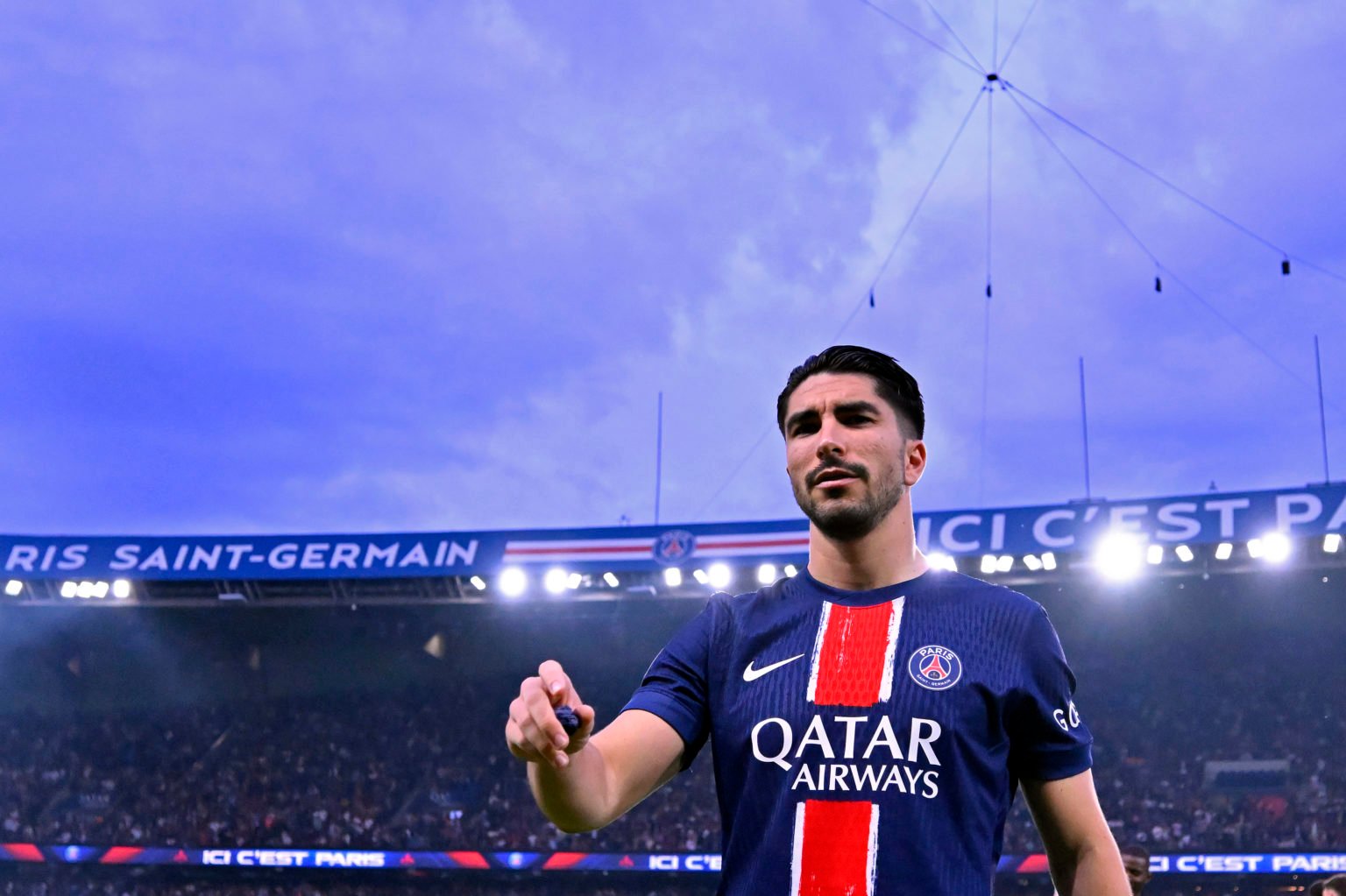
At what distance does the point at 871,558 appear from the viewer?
2711mm

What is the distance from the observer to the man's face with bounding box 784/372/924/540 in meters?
2.62

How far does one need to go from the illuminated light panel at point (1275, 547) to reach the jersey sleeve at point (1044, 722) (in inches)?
979

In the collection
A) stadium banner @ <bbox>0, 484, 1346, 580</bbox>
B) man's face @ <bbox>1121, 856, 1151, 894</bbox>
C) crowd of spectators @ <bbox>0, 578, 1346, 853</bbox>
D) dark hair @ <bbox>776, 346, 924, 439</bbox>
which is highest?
stadium banner @ <bbox>0, 484, 1346, 580</bbox>

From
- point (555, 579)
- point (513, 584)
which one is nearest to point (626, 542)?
point (555, 579)

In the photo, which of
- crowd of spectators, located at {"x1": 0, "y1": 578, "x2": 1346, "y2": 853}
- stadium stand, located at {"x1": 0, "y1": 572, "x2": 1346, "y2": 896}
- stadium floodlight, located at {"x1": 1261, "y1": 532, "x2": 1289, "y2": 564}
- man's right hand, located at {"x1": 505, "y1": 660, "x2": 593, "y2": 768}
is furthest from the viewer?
stadium stand, located at {"x1": 0, "y1": 572, "x2": 1346, "y2": 896}

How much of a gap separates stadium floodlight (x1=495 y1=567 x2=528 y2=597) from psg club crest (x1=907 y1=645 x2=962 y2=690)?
2744cm

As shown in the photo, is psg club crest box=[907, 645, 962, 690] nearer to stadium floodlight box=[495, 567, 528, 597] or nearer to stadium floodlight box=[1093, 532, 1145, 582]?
stadium floodlight box=[1093, 532, 1145, 582]

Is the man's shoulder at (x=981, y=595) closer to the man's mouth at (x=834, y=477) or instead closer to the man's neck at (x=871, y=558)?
the man's neck at (x=871, y=558)

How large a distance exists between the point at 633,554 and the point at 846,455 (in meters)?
26.5

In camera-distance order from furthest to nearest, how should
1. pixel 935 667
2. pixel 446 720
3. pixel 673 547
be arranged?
pixel 446 720, pixel 673 547, pixel 935 667

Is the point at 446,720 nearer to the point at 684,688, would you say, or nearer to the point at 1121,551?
the point at 1121,551

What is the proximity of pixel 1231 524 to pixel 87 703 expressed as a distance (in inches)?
1207

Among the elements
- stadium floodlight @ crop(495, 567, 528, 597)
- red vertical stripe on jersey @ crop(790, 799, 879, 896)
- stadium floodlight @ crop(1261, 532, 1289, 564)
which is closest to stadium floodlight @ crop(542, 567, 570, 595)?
stadium floodlight @ crop(495, 567, 528, 597)

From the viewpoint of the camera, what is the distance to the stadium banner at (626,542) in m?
25.2
